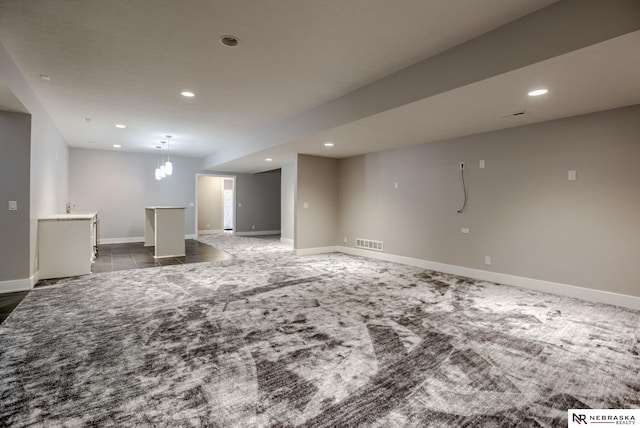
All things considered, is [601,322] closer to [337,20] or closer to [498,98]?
[498,98]

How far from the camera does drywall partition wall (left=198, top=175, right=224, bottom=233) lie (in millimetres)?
12164

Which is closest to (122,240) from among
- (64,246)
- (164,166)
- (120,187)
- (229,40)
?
(120,187)

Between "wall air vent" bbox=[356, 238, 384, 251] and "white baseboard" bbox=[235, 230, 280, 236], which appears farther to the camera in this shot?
"white baseboard" bbox=[235, 230, 280, 236]

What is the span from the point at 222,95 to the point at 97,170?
689 centimetres

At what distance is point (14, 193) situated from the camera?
4113 mm

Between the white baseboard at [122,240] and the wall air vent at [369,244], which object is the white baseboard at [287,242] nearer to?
the wall air vent at [369,244]

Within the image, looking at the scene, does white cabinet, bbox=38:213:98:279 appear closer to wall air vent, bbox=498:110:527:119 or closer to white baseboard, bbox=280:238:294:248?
white baseboard, bbox=280:238:294:248

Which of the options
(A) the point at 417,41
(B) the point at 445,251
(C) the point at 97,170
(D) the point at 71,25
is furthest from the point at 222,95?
(C) the point at 97,170

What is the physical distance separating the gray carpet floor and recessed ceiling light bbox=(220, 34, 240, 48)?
2.79 metres

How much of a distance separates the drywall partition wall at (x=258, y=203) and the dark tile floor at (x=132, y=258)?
9.53ft

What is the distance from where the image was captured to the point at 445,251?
223 inches

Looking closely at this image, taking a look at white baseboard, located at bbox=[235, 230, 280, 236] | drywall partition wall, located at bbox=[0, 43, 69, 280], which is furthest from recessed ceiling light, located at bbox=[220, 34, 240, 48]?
white baseboard, located at bbox=[235, 230, 280, 236]

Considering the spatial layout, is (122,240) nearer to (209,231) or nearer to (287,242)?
(209,231)

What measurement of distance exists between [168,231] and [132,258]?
2.97ft
